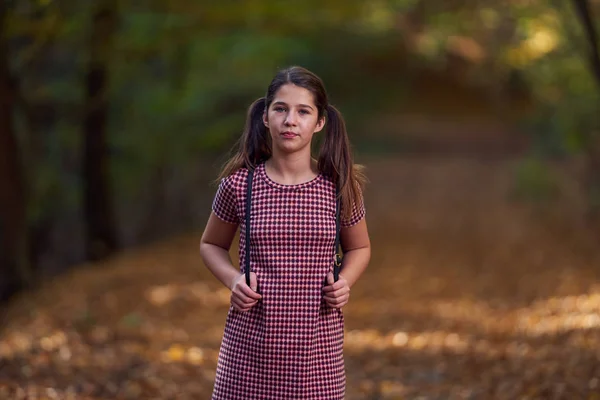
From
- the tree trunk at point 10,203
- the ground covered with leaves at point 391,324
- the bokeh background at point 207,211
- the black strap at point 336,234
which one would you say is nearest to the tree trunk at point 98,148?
the bokeh background at point 207,211

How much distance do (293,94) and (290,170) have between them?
11.5 inches

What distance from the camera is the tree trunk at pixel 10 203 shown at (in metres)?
10.8

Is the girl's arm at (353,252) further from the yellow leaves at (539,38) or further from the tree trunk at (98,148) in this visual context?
the yellow leaves at (539,38)

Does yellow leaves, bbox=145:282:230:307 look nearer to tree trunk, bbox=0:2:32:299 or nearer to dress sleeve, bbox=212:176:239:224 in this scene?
tree trunk, bbox=0:2:32:299

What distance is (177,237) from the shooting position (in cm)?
1805

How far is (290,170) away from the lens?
12.6ft

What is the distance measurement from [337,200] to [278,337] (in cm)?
57

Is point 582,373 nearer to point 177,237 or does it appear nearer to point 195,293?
point 195,293

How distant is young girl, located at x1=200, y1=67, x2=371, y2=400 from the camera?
3.73 meters

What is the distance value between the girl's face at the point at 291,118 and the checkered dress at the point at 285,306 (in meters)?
0.16

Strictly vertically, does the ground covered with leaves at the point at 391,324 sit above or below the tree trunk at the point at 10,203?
below

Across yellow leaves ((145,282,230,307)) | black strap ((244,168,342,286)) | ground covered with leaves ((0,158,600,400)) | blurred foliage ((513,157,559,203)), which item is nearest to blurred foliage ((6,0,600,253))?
blurred foliage ((513,157,559,203))

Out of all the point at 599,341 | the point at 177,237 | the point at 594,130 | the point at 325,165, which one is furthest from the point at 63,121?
the point at 325,165

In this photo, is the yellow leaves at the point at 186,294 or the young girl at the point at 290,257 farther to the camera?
the yellow leaves at the point at 186,294
